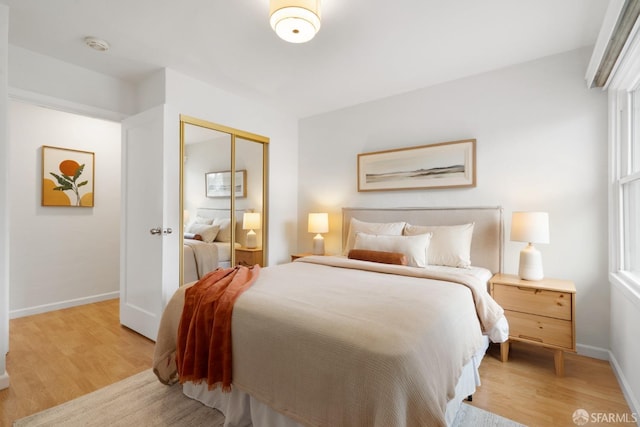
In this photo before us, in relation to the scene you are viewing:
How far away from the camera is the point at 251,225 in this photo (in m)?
3.79

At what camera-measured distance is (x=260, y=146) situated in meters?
3.92

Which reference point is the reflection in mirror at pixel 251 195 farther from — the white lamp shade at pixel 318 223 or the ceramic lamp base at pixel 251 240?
the white lamp shade at pixel 318 223

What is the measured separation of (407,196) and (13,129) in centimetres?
433

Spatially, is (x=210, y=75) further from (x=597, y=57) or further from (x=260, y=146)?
(x=597, y=57)

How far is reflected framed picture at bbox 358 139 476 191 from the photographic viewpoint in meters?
3.03

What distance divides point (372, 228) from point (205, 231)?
5.74 feet

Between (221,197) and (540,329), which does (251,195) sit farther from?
(540,329)

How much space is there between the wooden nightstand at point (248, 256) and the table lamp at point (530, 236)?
271 centimetres

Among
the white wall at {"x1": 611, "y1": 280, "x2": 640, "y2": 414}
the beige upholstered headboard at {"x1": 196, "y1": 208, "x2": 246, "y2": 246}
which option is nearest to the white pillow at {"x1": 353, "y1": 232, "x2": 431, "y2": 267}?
the white wall at {"x1": 611, "y1": 280, "x2": 640, "y2": 414}

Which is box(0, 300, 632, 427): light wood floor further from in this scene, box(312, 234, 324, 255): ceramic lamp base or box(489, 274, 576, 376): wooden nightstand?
box(312, 234, 324, 255): ceramic lamp base

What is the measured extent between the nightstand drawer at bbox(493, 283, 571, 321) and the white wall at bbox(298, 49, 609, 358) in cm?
45

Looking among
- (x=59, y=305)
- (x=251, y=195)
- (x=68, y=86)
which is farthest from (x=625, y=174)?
(x=59, y=305)

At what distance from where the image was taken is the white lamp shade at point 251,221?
12.2 feet

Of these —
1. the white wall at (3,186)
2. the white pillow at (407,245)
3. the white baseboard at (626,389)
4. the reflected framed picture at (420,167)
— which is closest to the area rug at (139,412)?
the white wall at (3,186)
